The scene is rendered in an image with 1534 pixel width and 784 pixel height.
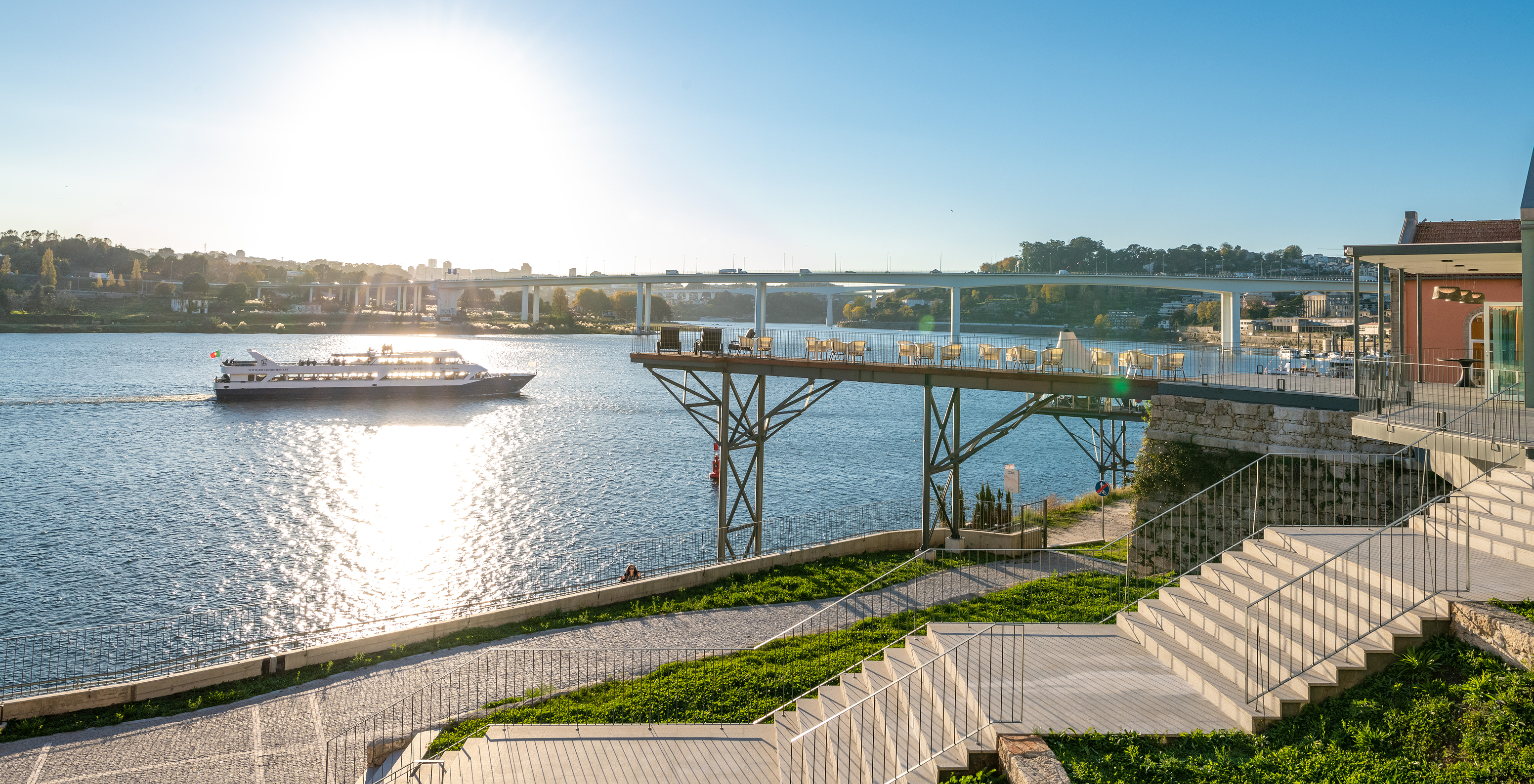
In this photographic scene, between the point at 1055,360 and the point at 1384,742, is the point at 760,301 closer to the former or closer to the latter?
the point at 1055,360

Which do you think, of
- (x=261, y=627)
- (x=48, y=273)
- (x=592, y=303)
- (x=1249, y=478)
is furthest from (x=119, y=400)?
(x=48, y=273)

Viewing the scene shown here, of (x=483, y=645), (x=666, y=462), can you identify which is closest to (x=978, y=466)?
(x=666, y=462)

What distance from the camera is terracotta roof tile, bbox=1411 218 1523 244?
2036 cm

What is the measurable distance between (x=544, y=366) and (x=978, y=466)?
6771 centimetres

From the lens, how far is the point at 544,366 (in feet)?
327

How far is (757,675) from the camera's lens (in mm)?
11328

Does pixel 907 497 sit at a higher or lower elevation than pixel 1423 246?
lower

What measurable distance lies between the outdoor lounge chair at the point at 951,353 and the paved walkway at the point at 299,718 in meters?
6.62

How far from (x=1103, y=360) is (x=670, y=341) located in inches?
440

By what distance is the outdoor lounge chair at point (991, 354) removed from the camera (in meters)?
20.5

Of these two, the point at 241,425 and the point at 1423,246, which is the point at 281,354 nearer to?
the point at 241,425

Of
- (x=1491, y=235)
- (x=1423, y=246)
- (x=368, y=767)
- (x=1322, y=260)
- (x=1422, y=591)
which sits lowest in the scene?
(x=368, y=767)

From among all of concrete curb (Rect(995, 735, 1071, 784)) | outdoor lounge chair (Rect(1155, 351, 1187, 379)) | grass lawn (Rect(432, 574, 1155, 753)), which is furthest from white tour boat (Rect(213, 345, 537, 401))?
concrete curb (Rect(995, 735, 1071, 784))

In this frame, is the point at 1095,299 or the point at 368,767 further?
the point at 1095,299
